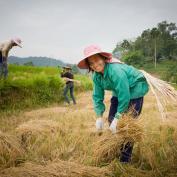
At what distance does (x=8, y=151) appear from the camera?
3.97 m

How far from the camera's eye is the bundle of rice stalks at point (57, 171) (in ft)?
10.7

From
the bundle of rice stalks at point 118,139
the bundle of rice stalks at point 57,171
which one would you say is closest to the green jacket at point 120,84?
the bundle of rice stalks at point 118,139

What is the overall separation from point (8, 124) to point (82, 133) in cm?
Result: 217

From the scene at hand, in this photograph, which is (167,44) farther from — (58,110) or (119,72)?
(119,72)

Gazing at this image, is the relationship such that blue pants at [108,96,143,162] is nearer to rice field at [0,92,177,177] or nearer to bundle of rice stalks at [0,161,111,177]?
rice field at [0,92,177,177]

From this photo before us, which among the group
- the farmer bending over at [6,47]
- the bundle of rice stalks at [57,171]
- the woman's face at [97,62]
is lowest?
the bundle of rice stalks at [57,171]

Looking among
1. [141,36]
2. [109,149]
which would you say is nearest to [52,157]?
[109,149]

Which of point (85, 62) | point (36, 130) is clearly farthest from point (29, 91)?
point (85, 62)

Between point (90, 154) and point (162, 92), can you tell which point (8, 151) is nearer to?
point (90, 154)

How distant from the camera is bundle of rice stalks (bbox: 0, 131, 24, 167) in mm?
3820

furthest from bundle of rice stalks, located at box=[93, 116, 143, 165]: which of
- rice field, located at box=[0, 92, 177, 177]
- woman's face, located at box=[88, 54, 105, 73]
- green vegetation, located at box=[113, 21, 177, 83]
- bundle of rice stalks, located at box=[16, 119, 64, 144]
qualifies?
green vegetation, located at box=[113, 21, 177, 83]

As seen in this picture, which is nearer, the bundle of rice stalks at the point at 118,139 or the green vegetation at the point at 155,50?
the bundle of rice stalks at the point at 118,139

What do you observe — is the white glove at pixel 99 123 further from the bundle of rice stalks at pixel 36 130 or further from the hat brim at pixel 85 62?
the bundle of rice stalks at pixel 36 130

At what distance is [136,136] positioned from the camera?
3596 mm
